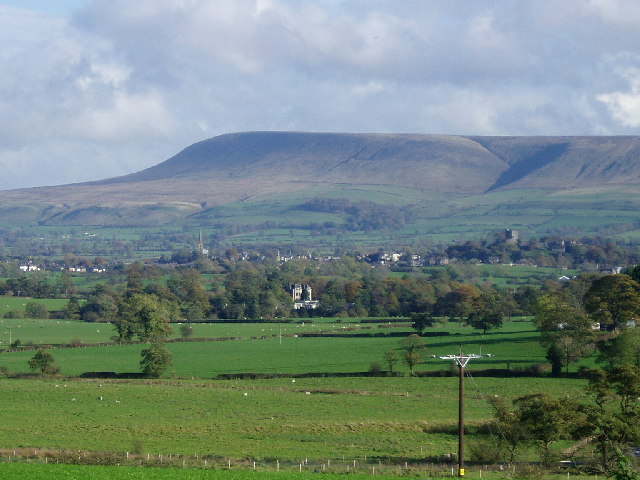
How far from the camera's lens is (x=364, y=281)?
12912 centimetres

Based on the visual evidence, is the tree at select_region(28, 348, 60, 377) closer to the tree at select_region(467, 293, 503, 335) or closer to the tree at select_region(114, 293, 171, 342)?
the tree at select_region(114, 293, 171, 342)

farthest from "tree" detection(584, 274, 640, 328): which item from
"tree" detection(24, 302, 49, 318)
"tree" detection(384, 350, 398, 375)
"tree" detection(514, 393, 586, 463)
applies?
"tree" detection(24, 302, 49, 318)

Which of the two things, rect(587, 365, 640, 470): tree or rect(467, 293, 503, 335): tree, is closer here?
rect(587, 365, 640, 470): tree

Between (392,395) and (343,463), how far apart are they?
60.9 ft

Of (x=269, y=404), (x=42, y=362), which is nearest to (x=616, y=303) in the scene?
(x=269, y=404)

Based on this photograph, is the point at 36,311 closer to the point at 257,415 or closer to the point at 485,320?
the point at 485,320

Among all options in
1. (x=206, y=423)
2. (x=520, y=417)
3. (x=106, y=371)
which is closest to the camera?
(x=520, y=417)

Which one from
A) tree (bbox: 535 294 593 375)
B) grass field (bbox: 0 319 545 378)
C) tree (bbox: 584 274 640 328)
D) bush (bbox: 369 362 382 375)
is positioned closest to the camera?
tree (bbox: 535 294 593 375)

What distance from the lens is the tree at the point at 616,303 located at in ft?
247

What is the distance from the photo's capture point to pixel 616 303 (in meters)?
76.1

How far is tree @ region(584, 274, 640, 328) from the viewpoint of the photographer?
75312 mm

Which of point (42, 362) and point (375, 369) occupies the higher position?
point (42, 362)

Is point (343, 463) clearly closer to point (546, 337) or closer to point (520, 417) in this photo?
point (520, 417)

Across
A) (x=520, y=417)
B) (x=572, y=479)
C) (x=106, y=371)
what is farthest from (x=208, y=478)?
(x=106, y=371)
